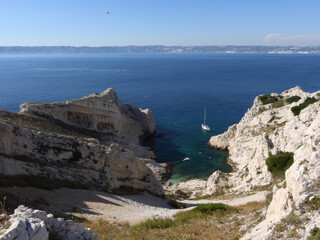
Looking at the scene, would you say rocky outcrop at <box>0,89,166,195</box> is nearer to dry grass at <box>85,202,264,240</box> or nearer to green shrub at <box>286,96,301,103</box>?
dry grass at <box>85,202,264,240</box>

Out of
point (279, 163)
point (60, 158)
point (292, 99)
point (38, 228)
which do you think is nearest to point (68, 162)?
point (60, 158)

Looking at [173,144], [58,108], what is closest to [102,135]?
[58,108]

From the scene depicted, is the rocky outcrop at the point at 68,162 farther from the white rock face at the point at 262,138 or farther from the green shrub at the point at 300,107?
the green shrub at the point at 300,107

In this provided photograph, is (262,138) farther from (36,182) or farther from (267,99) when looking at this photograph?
(36,182)

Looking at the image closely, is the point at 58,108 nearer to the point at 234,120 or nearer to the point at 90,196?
the point at 90,196

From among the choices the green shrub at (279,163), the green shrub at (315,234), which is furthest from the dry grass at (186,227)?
the green shrub at (279,163)
